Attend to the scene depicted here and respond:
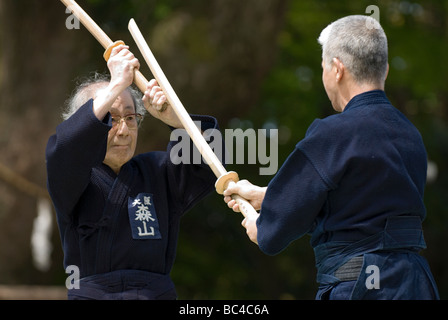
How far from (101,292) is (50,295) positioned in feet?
11.1

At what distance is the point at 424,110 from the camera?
11.7 metres

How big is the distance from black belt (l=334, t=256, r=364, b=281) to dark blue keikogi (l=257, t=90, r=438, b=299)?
0.06 feet

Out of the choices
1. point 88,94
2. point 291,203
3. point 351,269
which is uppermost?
point 88,94

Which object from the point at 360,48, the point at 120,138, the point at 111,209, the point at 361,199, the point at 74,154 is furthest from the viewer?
the point at 120,138

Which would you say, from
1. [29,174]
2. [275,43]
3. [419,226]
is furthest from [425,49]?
[419,226]

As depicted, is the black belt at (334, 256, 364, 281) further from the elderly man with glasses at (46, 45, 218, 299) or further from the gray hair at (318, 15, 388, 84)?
the elderly man with glasses at (46, 45, 218, 299)

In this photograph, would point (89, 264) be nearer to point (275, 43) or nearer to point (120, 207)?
point (120, 207)

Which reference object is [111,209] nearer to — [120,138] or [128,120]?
[120,138]

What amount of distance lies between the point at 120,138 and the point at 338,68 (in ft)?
3.94

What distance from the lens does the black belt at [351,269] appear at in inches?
106

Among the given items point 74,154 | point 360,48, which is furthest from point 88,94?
point 360,48

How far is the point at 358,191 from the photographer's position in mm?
2709

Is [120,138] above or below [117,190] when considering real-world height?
above

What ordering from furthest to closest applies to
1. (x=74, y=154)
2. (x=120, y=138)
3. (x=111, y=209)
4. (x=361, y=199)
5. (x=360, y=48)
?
(x=120, y=138)
(x=111, y=209)
(x=74, y=154)
(x=360, y=48)
(x=361, y=199)
